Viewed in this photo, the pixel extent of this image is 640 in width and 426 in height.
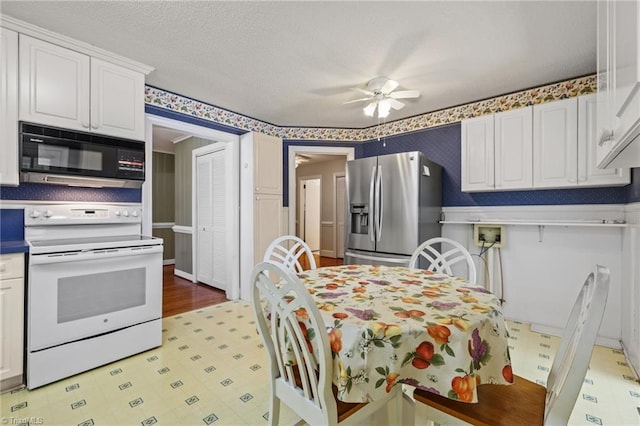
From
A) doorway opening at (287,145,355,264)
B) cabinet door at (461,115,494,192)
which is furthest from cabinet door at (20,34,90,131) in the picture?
doorway opening at (287,145,355,264)

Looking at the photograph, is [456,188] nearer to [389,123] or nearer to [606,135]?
[389,123]

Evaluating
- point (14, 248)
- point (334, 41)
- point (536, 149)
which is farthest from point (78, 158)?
point (536, 149)

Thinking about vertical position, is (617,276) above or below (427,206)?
below

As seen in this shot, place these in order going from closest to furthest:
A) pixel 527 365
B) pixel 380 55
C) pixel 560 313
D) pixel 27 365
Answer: pixel 27 365
pixel 527 365
pixel 380 55
pixel 560 313

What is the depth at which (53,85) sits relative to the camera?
2.11 meters

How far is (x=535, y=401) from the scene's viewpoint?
3.58 ft

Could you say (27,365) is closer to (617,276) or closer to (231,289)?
(231,289)

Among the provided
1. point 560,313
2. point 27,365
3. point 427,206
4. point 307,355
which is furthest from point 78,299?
point 560,313

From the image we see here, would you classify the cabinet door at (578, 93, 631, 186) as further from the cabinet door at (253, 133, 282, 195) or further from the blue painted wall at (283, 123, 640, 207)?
the cabinet door at (253, 133, 282, 195)

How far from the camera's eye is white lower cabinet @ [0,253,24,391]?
5.92ft

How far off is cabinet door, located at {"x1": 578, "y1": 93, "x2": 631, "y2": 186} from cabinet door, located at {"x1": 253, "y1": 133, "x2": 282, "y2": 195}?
3.12 metres

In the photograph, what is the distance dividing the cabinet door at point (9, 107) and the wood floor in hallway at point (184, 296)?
6.24ft

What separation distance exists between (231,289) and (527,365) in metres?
3.17

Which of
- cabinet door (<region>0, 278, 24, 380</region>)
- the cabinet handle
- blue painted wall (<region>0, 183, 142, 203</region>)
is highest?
the cabinet handle
